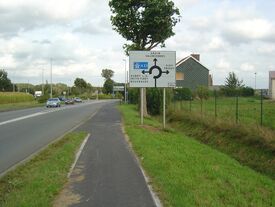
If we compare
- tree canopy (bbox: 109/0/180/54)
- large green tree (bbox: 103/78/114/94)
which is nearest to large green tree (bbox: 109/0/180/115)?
tree canopy (bbox: 109/0/180/54)

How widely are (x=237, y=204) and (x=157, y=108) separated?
126 feet

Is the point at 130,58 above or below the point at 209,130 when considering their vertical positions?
above

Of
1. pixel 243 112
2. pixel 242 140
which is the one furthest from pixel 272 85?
pixel 242 140

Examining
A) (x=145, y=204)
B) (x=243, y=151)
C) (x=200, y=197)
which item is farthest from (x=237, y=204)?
(x=243, y=151)

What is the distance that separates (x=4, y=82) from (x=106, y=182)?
14351cm

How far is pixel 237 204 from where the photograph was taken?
8492 mm

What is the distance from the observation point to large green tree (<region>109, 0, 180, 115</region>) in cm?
3288

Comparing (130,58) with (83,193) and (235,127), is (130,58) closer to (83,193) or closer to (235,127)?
(235,127)

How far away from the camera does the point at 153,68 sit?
2655cm

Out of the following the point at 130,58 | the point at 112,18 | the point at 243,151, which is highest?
the point at 112,18

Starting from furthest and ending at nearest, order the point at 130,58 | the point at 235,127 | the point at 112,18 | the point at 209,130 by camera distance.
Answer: the point at 112,18 → the point at 130,58 → the point at 209,130 → the point at 235,127

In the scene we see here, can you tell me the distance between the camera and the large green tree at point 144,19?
3288cm

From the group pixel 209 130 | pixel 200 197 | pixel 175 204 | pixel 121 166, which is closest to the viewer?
pixel 175 204

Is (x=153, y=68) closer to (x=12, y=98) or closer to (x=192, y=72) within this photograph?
(x=192, y=72)
